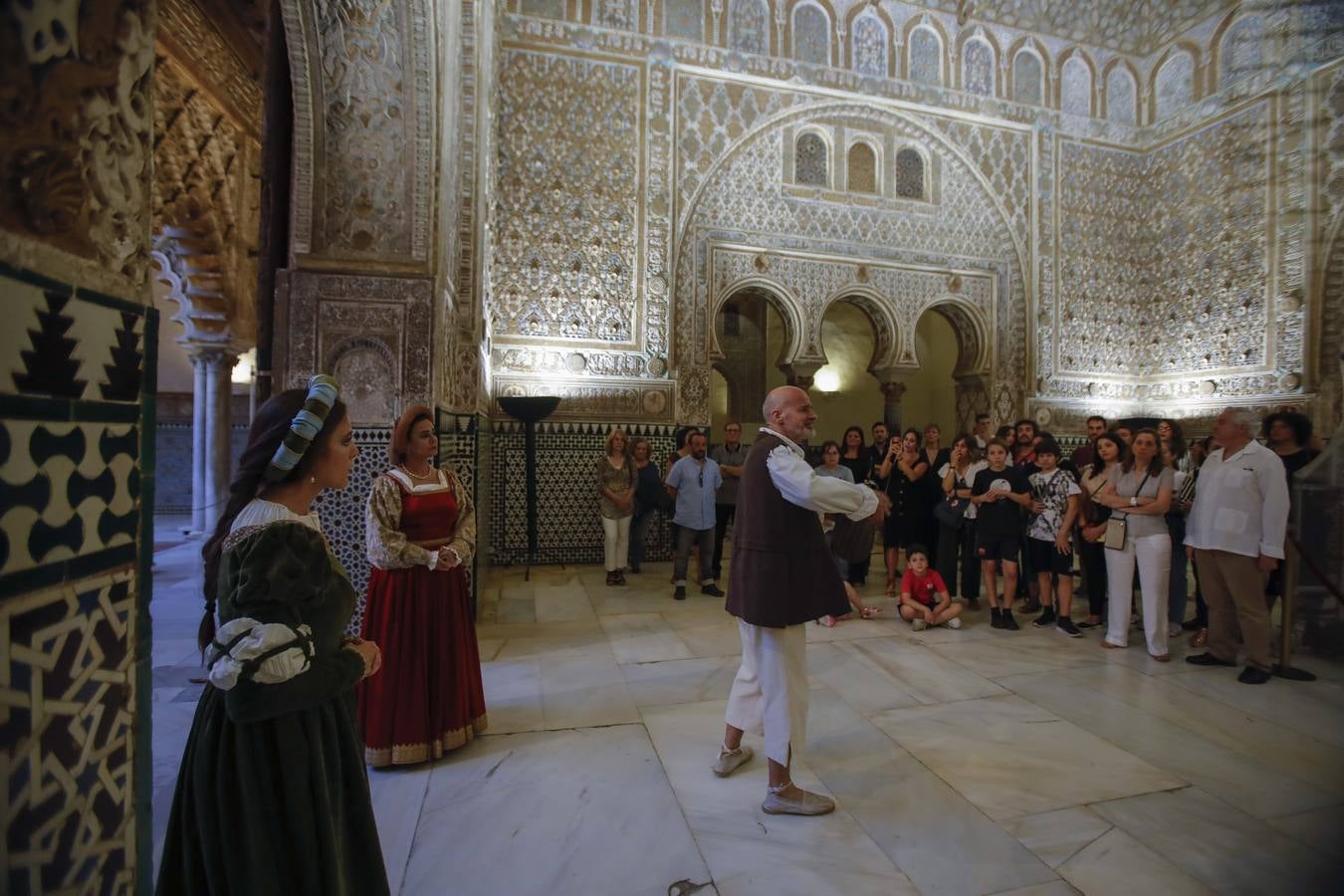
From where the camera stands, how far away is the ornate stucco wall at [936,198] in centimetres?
716

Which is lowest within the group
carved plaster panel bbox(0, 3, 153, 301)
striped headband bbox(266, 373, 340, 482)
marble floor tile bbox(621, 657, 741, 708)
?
marble floor tile bbox(621, 657, 741, 708)

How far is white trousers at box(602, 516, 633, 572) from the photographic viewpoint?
6.21 metres

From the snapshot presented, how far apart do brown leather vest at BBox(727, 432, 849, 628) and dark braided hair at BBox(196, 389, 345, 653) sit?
1.43m

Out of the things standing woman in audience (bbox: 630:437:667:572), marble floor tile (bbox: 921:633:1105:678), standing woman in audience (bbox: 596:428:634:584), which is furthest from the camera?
standing woman in audience (bbox: 630:437:667:572)

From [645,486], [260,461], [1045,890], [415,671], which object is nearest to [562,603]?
[645,486]

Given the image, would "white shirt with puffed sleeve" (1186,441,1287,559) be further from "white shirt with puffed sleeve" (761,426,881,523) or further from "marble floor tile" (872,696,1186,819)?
"white shirt with puffed sleeve" (761,426,881,523)

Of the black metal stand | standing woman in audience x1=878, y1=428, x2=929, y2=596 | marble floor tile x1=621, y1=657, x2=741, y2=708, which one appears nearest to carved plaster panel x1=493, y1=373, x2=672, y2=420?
the black metal stand

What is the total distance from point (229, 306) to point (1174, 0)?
12.6 m

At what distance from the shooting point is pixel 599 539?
7289mm

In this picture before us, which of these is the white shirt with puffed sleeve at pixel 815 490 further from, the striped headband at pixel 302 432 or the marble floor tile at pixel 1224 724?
the marble floor tile at pixel 1224 724

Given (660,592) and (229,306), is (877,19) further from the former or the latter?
(229,306)

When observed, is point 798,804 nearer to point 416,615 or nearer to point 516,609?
point 416,615

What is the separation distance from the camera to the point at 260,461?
1436mm

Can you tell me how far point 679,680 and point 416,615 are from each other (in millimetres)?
1555
